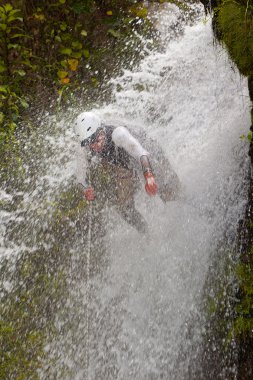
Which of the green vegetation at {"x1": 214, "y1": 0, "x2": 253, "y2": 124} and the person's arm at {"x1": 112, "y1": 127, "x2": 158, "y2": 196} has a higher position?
the green vegetation at {"x1": 214, "y1": 0, "x2": 253, "y2": 124}

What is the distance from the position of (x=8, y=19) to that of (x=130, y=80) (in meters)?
2.46

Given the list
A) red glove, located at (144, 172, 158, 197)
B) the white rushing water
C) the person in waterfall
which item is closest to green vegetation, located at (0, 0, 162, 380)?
the white rushing water

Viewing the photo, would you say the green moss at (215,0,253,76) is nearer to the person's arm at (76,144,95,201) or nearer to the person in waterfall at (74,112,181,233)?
the person in waterfall at (74,112,181,233)

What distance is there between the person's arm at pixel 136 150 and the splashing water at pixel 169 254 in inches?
13.3

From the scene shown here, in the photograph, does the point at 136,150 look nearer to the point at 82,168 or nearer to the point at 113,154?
the point at 113,154

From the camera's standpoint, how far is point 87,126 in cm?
573

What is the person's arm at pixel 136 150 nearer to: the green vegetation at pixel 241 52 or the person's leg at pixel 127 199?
the person's leg at pixel 127 199

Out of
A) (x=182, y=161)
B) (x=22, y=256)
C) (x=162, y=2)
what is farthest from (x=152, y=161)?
(x=162, y=2)

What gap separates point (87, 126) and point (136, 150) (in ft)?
2.32

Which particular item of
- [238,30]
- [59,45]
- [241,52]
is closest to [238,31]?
[238,30]

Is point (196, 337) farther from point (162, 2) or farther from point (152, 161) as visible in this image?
point (162, 2)

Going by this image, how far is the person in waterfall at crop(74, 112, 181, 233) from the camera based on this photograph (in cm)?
561

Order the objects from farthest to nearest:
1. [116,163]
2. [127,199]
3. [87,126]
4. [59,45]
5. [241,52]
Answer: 1. [59,45]
2. [127,199]
3. [116,163]
4. [87,126]
5. [241,52]

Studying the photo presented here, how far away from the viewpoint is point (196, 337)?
5.04 m
